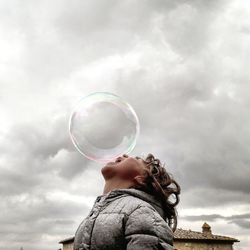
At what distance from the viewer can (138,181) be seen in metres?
3.20

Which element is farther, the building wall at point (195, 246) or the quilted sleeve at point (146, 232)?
the building wall at point (195, 246)

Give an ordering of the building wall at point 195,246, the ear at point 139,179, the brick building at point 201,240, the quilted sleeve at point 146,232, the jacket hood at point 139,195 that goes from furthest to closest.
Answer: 1. the brick building at point 201,240
2. the building wall at point 195,246
3. the ear at point 139,179
4. the jacket hood at point 139,195
5. the quilted sleeve at point 146,232

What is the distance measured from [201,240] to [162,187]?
91.5 ft

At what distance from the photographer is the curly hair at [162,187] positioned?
10.2 ft

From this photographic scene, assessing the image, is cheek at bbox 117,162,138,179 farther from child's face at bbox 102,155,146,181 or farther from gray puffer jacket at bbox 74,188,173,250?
gray puffer jacket at bbox 74,188,173,250

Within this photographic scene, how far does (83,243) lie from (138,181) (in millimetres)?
722

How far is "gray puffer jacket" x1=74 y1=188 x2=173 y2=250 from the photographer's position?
247cm

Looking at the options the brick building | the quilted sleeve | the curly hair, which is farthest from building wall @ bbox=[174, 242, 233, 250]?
the quilted sleeve

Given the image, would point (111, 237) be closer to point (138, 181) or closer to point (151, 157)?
point (138, 181)

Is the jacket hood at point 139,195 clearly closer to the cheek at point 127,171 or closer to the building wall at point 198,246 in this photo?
the cheek at point 127,171

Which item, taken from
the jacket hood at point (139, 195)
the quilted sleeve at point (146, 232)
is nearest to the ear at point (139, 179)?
the jacket hood at point (139, 195)

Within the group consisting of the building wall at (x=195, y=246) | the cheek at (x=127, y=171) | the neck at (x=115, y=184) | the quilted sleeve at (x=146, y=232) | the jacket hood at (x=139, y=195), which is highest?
the building wall at (x=195, y=246)

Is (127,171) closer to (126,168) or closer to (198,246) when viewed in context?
(126,168)

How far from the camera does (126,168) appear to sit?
10.8ft
